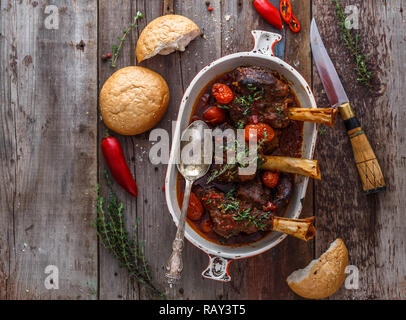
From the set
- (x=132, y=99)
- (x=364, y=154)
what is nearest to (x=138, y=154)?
(x=132, y=99)

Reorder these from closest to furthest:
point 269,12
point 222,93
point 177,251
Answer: point 177,251 → point 222,93 → point 269,12

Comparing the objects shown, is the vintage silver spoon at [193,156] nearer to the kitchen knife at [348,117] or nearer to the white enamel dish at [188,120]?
the white enamel dish at [188,120]

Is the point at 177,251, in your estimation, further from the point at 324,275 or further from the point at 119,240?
the point at 324,275

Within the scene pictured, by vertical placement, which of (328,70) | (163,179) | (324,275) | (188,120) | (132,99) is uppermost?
(328,70)

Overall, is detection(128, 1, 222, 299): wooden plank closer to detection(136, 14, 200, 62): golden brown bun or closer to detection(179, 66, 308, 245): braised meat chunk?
detection(136, 14, 200, 62): golden brown bun
